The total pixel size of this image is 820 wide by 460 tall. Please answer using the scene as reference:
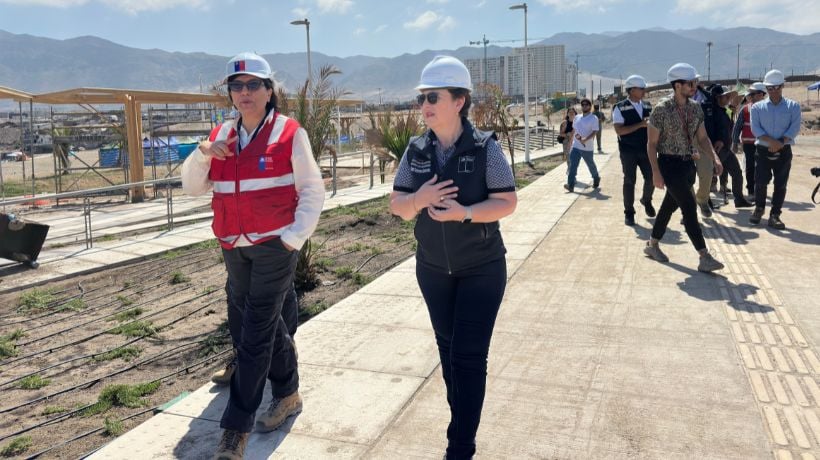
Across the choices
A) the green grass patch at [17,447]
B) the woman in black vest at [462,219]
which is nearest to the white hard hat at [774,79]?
the woman in black vest at [462,219]

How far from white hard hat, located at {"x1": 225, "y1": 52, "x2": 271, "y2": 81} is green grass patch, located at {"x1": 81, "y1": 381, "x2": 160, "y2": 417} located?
218 cm

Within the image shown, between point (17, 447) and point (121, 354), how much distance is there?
153 cm

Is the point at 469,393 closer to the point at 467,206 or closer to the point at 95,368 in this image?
the point at 467,206

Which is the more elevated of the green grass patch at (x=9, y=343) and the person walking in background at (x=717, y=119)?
the person walking in background at (x=717, y=119)

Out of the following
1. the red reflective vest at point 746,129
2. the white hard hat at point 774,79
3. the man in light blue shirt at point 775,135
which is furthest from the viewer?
the red reflective vest at point 746,129

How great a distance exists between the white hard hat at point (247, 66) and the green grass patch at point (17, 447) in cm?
230

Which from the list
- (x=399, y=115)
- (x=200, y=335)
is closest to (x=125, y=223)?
(x=399, y=115)

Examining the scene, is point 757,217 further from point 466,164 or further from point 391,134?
point 466,164

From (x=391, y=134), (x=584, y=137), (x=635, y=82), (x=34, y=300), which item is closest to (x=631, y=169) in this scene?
(x=635, y=82)

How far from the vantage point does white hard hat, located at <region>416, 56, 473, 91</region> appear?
3.03 meters

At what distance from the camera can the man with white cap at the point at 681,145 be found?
6629 millimetres

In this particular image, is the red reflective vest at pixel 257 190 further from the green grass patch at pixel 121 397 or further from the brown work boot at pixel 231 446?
the green grass patch at pixel 121 397

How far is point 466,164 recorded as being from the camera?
3033 millimetres

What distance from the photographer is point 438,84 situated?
3031 millimetres
